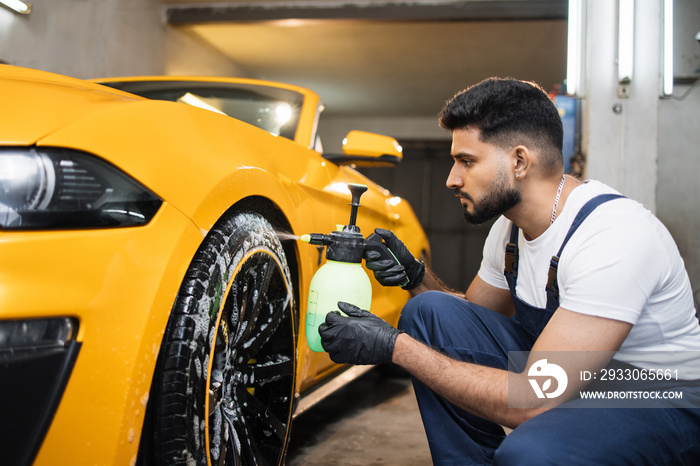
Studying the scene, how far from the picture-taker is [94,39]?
5.76m

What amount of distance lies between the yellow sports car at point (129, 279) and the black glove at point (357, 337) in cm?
18

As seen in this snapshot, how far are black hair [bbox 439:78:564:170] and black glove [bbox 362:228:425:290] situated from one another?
1.41ft

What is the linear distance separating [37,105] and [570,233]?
48.0 inches

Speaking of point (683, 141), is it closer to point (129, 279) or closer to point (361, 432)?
point (361, 432)

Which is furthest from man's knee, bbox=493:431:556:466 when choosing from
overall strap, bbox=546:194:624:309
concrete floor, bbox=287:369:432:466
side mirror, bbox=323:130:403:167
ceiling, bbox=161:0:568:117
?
ceiling, bbox=161:0:568:117

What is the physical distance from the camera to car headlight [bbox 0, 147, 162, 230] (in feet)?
2.93

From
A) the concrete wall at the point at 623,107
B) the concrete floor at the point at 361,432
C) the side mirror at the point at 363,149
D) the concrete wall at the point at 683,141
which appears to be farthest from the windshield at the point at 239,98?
the concrete wall at the point at 683,141

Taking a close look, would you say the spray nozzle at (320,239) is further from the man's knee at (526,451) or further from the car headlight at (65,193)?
the man's knee at (526,451)

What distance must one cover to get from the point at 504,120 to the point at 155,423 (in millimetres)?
1137

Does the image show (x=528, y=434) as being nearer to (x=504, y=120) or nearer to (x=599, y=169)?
(x=504, y=120)

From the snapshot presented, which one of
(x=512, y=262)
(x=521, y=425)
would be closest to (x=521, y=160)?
(x=512, y=262)

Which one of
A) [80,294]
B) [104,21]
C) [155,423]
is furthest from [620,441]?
[104,21]

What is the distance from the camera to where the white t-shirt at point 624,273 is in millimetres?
1253

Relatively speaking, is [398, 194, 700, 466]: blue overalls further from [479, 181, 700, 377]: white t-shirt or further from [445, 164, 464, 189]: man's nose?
[445, 164, 464, 189]: man's nose
